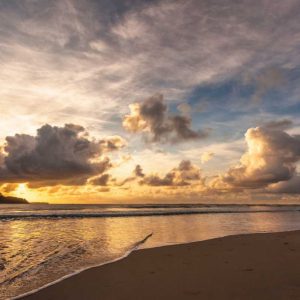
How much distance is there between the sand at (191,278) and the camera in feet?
26.3

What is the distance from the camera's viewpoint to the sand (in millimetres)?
8023

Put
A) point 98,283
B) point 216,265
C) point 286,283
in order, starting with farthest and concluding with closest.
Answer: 1. point 216,265
2. point 98,283
3. point 286,283

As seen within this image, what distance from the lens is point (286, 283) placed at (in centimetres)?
870

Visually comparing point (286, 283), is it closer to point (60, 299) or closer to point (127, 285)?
point (127, 285)

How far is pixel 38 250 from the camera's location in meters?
16.3

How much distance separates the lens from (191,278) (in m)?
9.46

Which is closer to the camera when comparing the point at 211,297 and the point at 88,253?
the point at 211,297

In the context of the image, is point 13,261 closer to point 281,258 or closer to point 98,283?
point 98,283

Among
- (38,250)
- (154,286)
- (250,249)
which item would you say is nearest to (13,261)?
(38,250)

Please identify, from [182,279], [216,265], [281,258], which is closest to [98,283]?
[182,279]

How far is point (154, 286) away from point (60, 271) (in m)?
4.14

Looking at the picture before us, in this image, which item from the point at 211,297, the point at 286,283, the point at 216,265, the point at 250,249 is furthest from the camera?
the point at 250,249

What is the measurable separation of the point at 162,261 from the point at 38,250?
7.07 metres

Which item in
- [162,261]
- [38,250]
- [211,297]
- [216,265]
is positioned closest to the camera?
[211,297]
